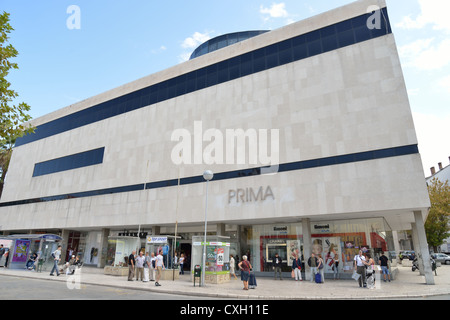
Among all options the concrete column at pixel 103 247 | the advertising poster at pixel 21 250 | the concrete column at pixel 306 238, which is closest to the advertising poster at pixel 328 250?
the concrete column at pixel 306 238

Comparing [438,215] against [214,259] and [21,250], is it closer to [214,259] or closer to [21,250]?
[214,259]

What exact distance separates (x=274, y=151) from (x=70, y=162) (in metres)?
27.9

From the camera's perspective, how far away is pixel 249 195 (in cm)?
2441

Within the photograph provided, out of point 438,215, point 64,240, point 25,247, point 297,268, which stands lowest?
point 297,268

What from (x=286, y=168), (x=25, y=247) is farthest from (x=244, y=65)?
(x=25, y=247)

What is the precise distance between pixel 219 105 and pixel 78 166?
20.9 metres

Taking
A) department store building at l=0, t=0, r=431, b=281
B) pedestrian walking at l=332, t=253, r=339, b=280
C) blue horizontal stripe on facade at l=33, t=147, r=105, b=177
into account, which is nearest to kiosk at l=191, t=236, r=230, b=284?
department store building at l=0, t=0, r=431, b=281

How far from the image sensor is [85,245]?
3862 centimetres

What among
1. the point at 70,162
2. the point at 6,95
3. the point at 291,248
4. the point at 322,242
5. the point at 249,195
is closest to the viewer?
the point at 6,95

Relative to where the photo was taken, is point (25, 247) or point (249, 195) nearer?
point (249, 195)

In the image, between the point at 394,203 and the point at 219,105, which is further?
the point at 219,105

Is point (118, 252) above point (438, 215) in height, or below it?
below
